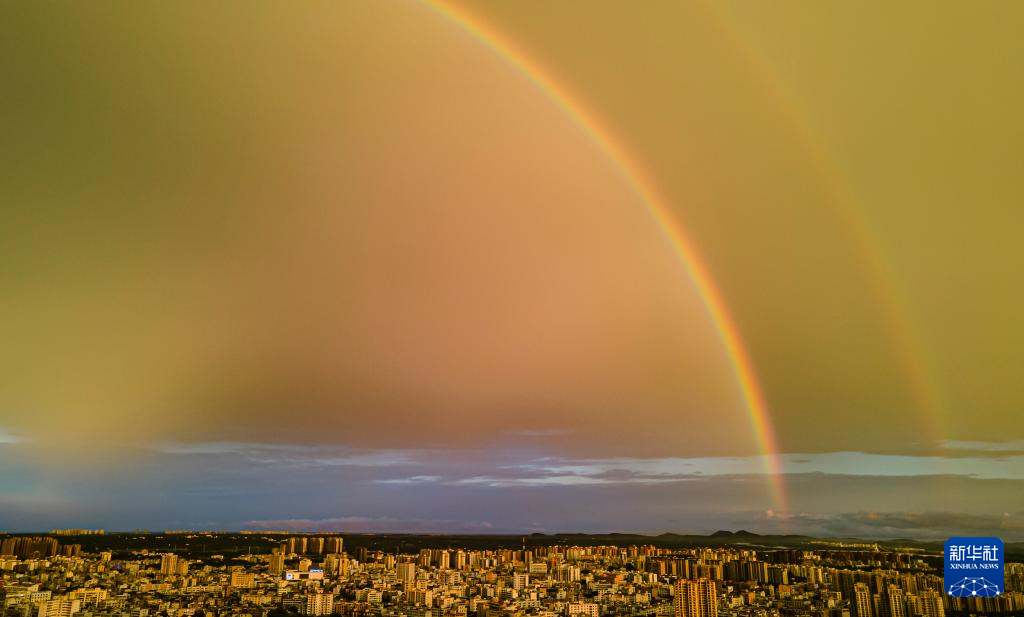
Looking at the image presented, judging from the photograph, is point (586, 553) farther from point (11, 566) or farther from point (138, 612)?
point (11, 566)

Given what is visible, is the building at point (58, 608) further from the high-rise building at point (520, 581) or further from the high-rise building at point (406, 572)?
the high-rise building at point (520, 581)

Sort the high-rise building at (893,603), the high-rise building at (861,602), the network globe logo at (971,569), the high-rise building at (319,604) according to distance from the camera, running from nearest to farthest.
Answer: the network globe logo at (971,569) < the high-rise building at (893,603) < the high-rise building at (861,602) < the high-rise building at (319,604)

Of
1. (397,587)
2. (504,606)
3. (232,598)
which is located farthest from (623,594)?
(232,598)

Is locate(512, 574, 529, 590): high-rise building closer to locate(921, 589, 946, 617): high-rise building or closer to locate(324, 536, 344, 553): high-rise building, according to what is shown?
locate(324, 536, 344, 553): high-rise building

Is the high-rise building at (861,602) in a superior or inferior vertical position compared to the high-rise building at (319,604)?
superior

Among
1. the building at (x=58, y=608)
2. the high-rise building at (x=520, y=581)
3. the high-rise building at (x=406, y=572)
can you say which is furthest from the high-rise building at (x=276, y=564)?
the high-rise building at (x=520, y=581)

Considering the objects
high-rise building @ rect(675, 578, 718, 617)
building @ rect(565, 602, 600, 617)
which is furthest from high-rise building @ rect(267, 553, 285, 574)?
high-rise building @ rect(675, 578, 718, 617)

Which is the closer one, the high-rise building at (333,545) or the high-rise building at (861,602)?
the high-rise building at (861,602)
